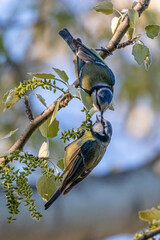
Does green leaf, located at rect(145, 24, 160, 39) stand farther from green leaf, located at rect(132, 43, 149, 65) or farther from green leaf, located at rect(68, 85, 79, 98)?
green leaf, located at rect(68, 85, 79, 98)

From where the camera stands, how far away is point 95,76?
1.38m

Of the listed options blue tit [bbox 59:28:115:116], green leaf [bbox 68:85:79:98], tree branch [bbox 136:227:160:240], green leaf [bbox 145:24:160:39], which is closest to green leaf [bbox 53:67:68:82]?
green leaf [bbox 68:85:79:98]

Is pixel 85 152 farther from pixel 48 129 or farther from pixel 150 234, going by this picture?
pixel 150 234

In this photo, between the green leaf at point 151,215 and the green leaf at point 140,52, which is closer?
the green leaf at point 151,215

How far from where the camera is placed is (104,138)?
3.68 ft

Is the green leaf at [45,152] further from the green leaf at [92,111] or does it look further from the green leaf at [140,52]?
the green leaf at [140,52]

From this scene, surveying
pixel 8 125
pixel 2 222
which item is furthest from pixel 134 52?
pixel 8 125

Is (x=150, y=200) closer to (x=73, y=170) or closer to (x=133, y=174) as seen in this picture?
(x=133, y=174)

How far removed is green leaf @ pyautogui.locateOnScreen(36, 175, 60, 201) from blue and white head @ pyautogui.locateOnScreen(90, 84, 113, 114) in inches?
7.4

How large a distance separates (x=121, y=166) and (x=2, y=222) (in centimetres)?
110

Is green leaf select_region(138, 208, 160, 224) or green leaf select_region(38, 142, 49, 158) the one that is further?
green leaf select_region(38, 142, 49, 158)

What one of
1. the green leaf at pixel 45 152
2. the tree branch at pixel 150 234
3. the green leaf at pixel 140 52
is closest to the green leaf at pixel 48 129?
the green leaf at pixel 45 152

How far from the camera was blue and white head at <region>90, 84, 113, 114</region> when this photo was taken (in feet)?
3.56

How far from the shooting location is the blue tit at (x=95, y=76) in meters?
1.14
